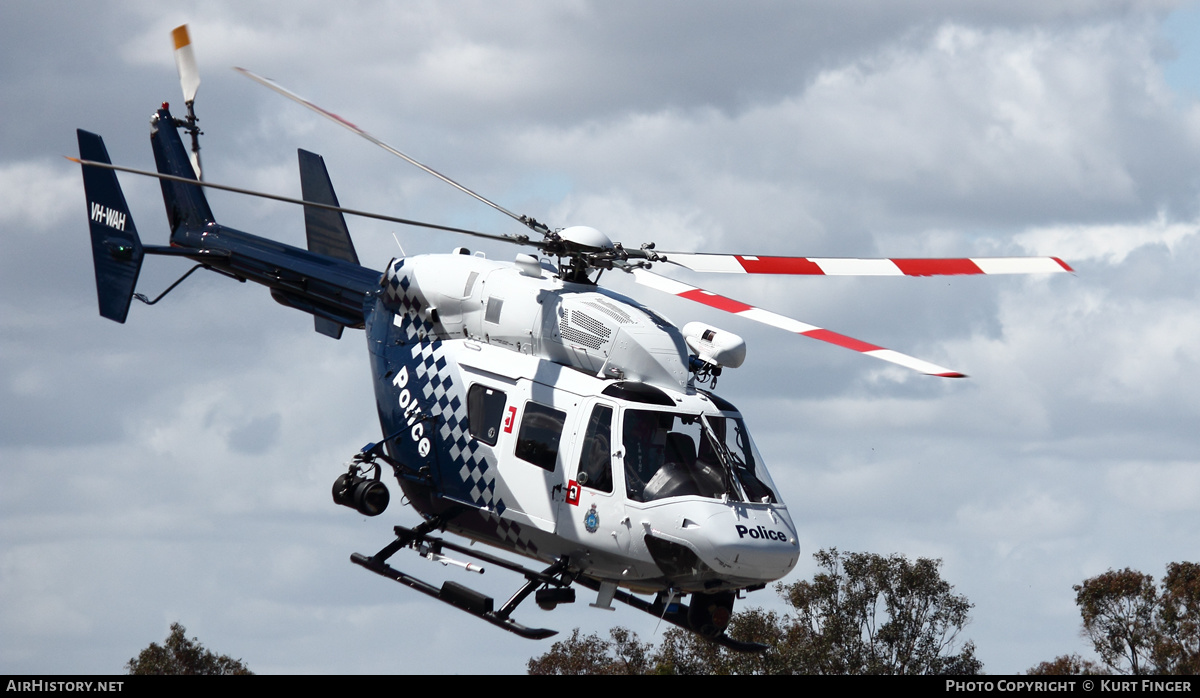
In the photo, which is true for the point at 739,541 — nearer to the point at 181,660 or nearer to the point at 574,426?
the point at 574,426

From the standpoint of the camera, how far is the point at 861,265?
19656mm

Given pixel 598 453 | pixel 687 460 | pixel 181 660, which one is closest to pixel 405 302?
pixel 598 453

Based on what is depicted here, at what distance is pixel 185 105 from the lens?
2742 cm

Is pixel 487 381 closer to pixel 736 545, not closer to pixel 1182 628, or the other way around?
pixel 736 545

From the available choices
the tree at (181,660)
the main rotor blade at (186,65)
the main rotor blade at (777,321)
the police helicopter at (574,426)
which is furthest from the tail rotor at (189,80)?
the tree at (181,660)

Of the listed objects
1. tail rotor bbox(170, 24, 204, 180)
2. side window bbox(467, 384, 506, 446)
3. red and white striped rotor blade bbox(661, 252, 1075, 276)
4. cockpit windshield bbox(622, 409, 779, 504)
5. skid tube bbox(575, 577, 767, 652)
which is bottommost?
skid tube bbox(575, 577, 767, 652)

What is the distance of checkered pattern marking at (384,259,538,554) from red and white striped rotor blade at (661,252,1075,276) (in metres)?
3.66

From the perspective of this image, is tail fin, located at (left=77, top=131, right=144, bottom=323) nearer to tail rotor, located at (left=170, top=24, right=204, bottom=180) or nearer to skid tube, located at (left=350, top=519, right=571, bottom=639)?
tail rotor, located at (left=170, top=24, right=204, bottom=180)

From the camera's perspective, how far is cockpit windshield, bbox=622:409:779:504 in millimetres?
18984

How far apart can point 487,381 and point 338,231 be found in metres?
6.34

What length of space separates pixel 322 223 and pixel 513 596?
871 cm

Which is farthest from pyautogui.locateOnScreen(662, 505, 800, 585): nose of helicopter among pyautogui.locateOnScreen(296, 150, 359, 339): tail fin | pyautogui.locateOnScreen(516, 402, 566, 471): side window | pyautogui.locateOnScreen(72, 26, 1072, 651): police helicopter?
pyautogui.locateOnScreen(296, 150, 359, 339): tail fin

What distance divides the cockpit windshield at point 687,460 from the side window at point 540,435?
1.10 m

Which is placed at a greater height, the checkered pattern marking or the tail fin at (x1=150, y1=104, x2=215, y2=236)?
the tail fin at (x1=150, y1=104, x2=215, y2=236)
